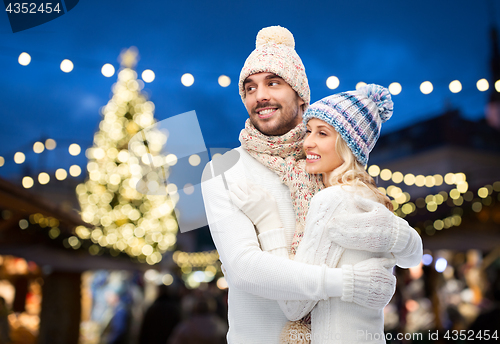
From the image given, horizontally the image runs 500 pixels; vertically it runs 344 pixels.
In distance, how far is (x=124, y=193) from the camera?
29.0 feet

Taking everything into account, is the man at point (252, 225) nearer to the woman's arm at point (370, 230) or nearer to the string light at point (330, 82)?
the woman's arm at point (370, 230)

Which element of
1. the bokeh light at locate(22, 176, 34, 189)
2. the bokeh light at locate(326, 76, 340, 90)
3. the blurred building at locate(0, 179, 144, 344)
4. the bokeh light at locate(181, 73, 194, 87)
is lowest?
the blurred building at locate(0, 179, 144, 344)

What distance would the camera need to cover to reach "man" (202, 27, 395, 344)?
1.36 m

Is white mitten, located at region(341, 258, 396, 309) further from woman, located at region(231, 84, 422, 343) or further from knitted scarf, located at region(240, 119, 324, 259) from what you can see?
knitted scarf, located at region(240, 119, 324, 259)

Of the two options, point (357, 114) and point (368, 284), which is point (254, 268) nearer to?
point (368, 284)

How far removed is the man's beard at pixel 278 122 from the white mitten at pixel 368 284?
0.69 meters

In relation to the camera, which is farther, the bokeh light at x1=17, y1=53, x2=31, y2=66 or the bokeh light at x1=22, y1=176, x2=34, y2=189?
the bokeh light at x1=22, y1=176, x2=34, y2=189

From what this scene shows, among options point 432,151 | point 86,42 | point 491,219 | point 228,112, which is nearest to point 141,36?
point 86,42

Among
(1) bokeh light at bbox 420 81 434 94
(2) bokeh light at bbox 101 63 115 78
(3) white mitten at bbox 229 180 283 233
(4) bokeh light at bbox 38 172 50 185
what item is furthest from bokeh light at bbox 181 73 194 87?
(4) bokeh light at bbox 38 172 50 185

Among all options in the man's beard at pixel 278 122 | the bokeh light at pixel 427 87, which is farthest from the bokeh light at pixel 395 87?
the man's beard at pixel 278 122

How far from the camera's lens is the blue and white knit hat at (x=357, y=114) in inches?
61.7

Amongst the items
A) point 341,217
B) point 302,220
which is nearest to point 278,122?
point 302,220

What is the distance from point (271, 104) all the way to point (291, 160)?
0.89 feet

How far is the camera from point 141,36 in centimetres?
339
